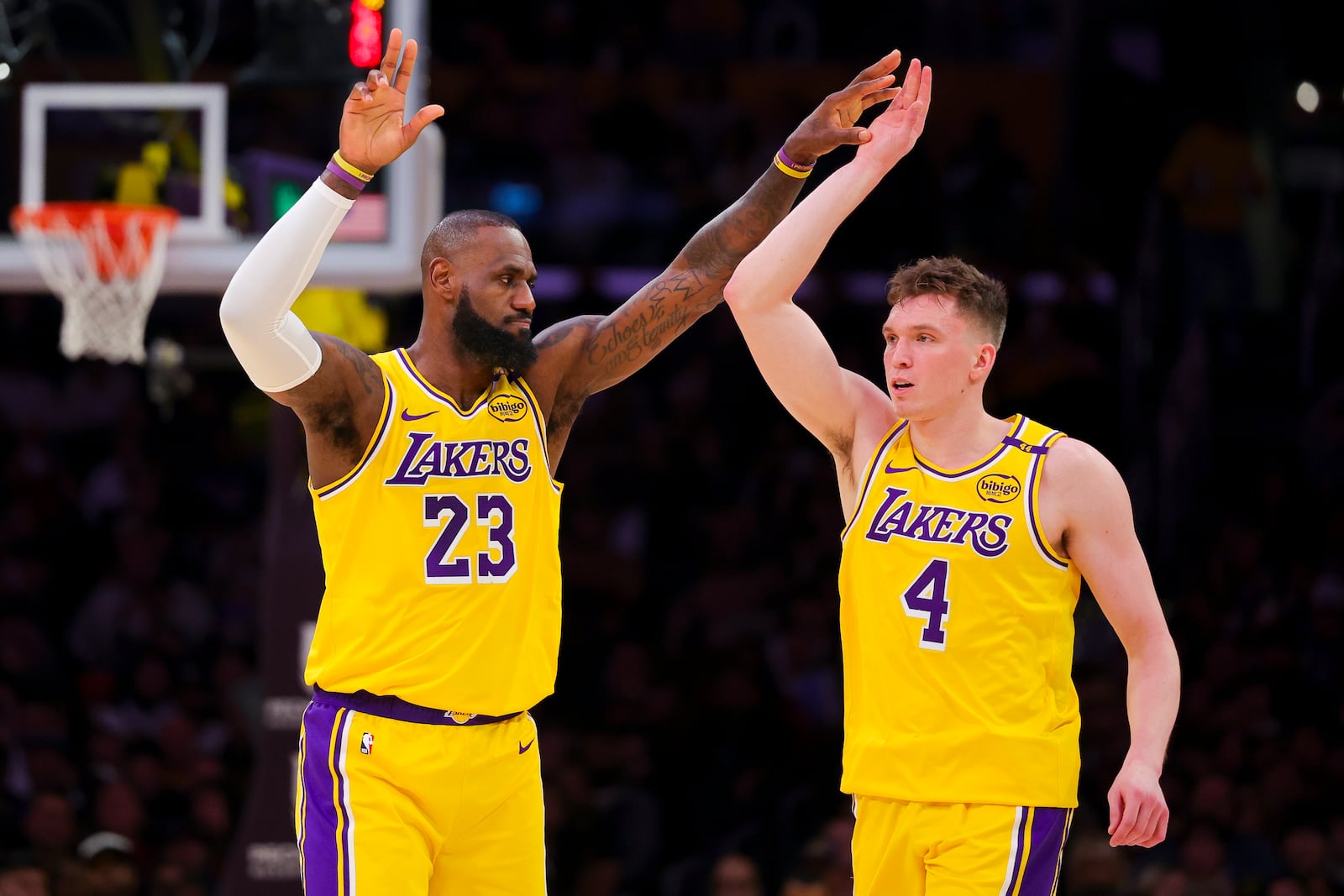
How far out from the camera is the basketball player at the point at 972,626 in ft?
15.1

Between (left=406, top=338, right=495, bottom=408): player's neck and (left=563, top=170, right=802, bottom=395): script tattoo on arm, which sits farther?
(left=563, top=170, right=802, bottom=395): script tattoo on arm

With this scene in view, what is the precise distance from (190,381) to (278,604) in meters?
4.99

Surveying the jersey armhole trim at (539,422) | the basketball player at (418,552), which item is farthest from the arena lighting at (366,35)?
the jersey armhole trim at (539,422)

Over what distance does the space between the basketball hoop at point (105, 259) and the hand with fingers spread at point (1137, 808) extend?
17.2 feet

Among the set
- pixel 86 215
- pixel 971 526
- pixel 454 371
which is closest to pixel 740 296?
pixel 454 371

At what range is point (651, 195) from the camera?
45.3 ft

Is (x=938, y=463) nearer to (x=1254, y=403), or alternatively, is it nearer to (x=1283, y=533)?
(x=1283, y=533)

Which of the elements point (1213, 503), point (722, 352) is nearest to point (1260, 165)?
point (1213, 503)

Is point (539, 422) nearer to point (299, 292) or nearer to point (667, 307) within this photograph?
point (667, 307)

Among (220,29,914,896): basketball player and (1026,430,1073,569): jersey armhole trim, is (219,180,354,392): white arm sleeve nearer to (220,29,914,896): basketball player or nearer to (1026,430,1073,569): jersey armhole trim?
(220,29,914,896): basketball player

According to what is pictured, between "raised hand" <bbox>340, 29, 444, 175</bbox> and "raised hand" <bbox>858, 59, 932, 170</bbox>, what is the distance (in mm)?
1317

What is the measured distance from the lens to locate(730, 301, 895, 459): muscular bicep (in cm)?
505

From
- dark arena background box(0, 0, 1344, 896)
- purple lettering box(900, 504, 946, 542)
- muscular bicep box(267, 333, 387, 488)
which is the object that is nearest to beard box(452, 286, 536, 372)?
muscular bicep box(267, 333, 387, 488)

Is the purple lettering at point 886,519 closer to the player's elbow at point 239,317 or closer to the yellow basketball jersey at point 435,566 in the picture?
the yellow basketball jersey at point 435,566
